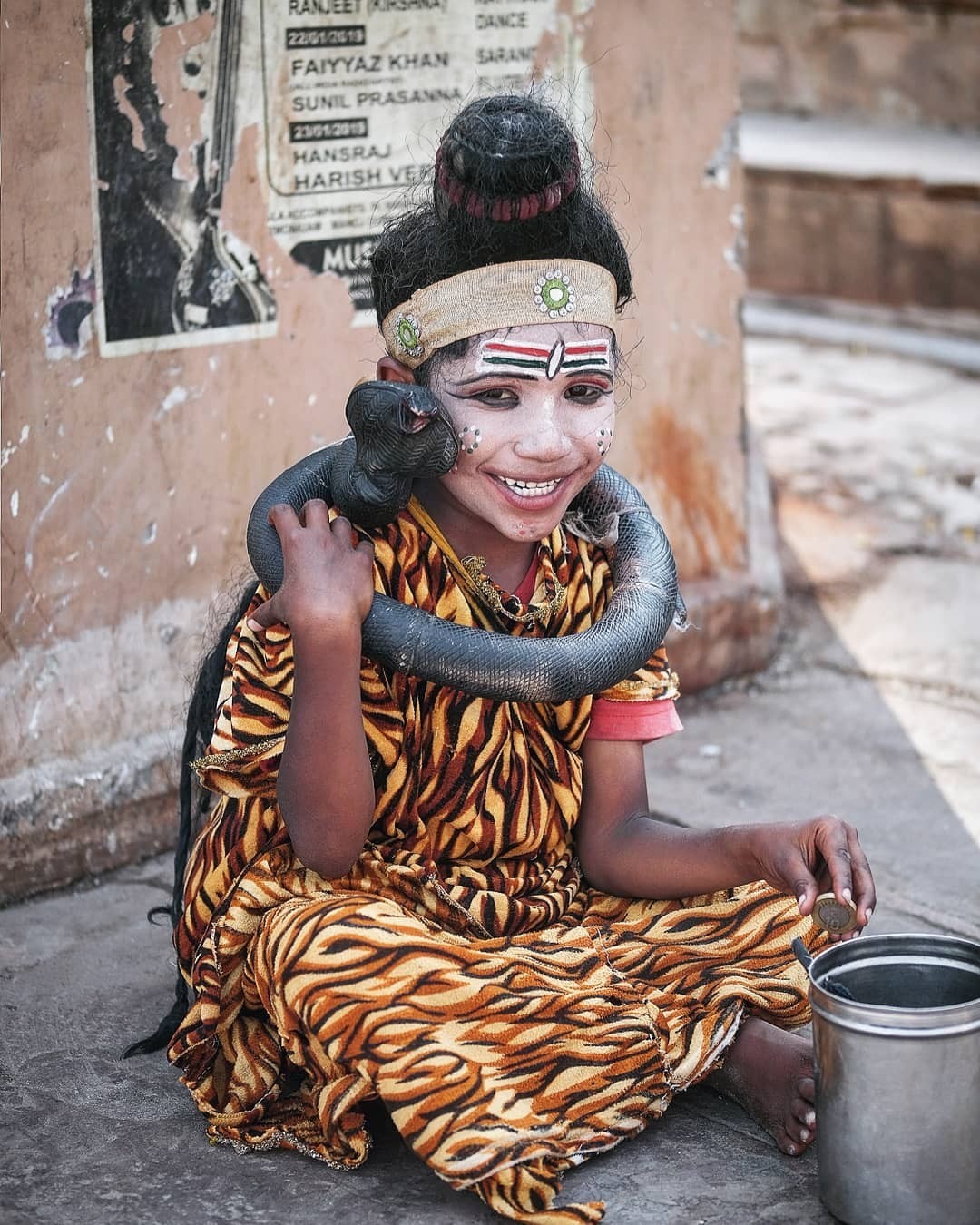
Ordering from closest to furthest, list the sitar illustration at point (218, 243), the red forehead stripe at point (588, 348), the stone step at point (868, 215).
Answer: the red forehead stripe at point (588, 348)
the sitar illustration at point (218, 243)
the stone step at point (868, 215)

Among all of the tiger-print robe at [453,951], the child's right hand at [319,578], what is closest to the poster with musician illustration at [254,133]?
the child's right hand at [319,578]

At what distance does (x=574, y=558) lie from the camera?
268 cm

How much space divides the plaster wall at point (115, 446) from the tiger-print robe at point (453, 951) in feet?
2.67

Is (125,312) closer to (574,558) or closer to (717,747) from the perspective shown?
(574,558)

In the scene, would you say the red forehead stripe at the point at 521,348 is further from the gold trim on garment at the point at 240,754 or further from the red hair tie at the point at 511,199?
A: the gold trim on garment at the point at 240,754

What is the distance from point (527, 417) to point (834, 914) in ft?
2.68

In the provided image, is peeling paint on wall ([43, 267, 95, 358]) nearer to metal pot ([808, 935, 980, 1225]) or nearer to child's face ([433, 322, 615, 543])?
child's face ([433, 322, 615, 543])

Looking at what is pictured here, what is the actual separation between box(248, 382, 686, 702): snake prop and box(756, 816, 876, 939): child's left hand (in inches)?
12.8

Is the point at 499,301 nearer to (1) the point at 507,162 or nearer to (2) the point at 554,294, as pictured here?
(2) the point at 554,294

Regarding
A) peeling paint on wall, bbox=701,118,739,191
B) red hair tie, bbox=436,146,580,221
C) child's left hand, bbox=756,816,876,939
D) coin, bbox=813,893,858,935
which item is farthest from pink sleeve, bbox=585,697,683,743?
peeling paint on wall, bbox=701,118,739,191

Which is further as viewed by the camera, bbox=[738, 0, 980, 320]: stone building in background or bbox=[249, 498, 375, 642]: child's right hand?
bbox=[738, 0, 980, 320]: stone building in background

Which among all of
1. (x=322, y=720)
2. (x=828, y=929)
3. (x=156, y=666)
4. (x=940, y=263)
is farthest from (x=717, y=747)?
(x=940, y=263)

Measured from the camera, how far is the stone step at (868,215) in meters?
7.66

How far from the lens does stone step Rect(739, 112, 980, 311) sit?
7656 mm
